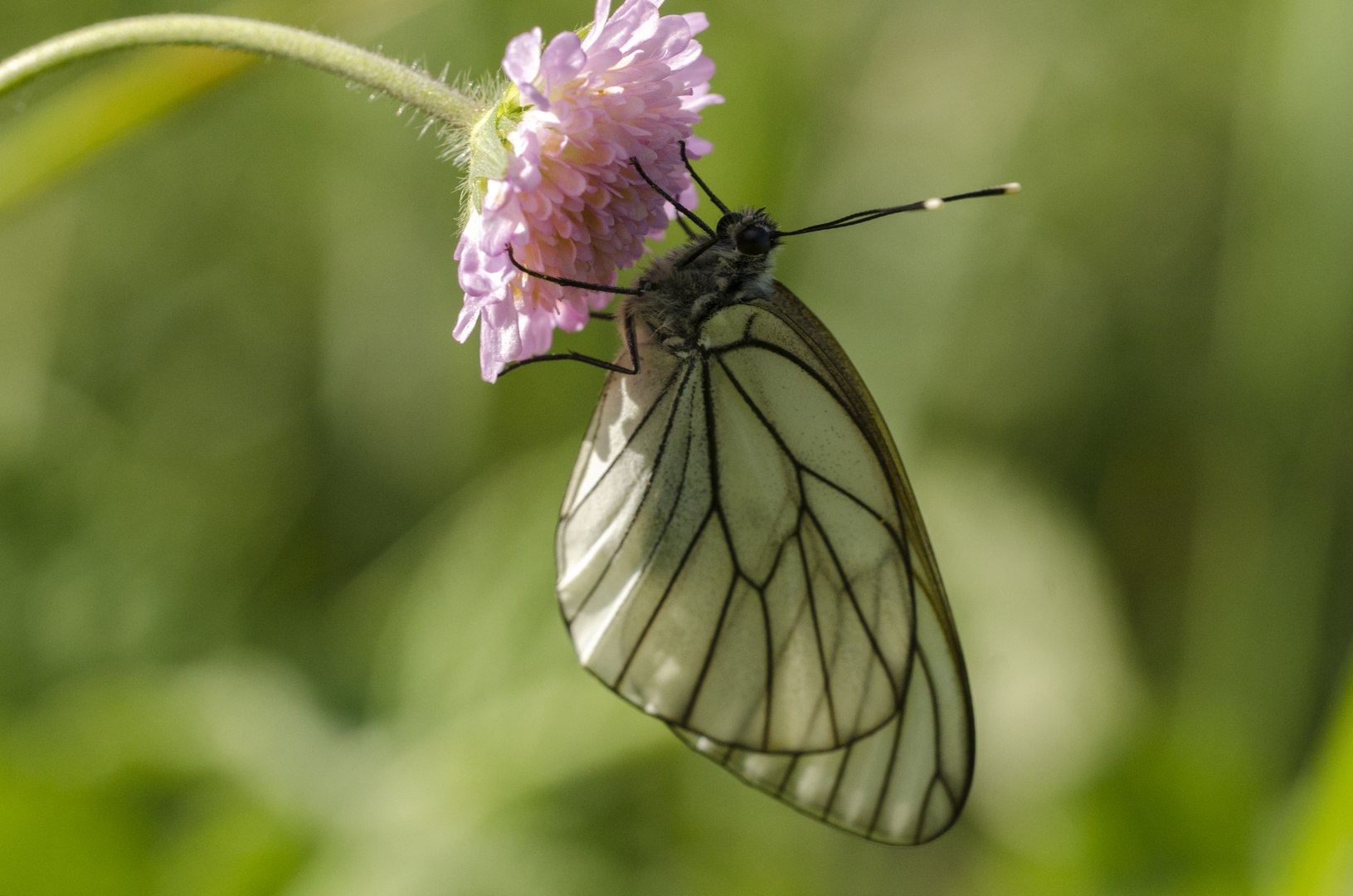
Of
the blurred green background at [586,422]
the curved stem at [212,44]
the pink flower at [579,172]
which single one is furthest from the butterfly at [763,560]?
the blurred green background at [586,422]

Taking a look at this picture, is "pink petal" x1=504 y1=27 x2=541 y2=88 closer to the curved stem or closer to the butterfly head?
the curved stem

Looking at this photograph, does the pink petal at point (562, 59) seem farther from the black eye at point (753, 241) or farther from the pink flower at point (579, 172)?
the black eye at point (753, 241)


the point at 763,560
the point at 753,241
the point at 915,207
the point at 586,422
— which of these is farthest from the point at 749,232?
the point at 586,422

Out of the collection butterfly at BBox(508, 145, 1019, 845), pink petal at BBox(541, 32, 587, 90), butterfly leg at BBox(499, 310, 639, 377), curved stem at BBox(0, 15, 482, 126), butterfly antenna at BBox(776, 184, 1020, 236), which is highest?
pink petal at BBox(541, 32, 587, 90)

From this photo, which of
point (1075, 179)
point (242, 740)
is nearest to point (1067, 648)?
point (1075, 179)

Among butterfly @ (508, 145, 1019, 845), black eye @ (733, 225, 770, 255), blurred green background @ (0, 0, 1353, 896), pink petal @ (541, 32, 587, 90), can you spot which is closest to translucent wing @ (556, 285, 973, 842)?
butterfly @ (508, 145, 1019, 845)

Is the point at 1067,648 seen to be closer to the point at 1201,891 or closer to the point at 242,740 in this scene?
the point at 1201,891
